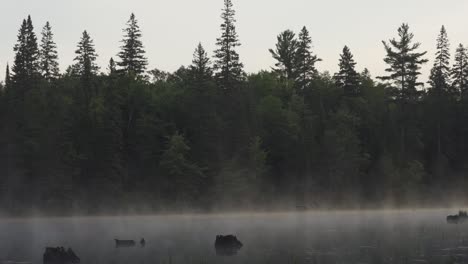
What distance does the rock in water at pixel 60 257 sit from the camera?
104ft

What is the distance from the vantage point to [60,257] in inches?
1258

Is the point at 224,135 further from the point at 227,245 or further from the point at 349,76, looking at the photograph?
the point at 227,245

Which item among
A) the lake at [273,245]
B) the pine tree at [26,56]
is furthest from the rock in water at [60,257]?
the pine tree at [26,56]

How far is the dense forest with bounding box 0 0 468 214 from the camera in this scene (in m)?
94.1

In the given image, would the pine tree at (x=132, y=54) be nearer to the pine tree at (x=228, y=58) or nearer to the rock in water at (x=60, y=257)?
the pine tree at (x=228, y=58)

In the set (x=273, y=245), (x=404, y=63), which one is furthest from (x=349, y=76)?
(x=273, y=245)

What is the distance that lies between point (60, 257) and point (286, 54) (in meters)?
115

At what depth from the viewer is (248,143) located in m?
102

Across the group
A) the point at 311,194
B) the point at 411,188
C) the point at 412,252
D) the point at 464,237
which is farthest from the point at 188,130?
the point at 412,252

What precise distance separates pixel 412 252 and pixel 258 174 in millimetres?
63200

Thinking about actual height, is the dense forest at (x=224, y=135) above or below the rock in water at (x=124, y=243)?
above

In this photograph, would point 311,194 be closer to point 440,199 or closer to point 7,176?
point 440,199

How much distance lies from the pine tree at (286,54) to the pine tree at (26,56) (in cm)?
4931

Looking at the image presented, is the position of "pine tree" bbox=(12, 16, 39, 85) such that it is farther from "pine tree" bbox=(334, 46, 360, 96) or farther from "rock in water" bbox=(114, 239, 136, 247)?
"rock in water" bbox=(114, 239, 136, 247)
